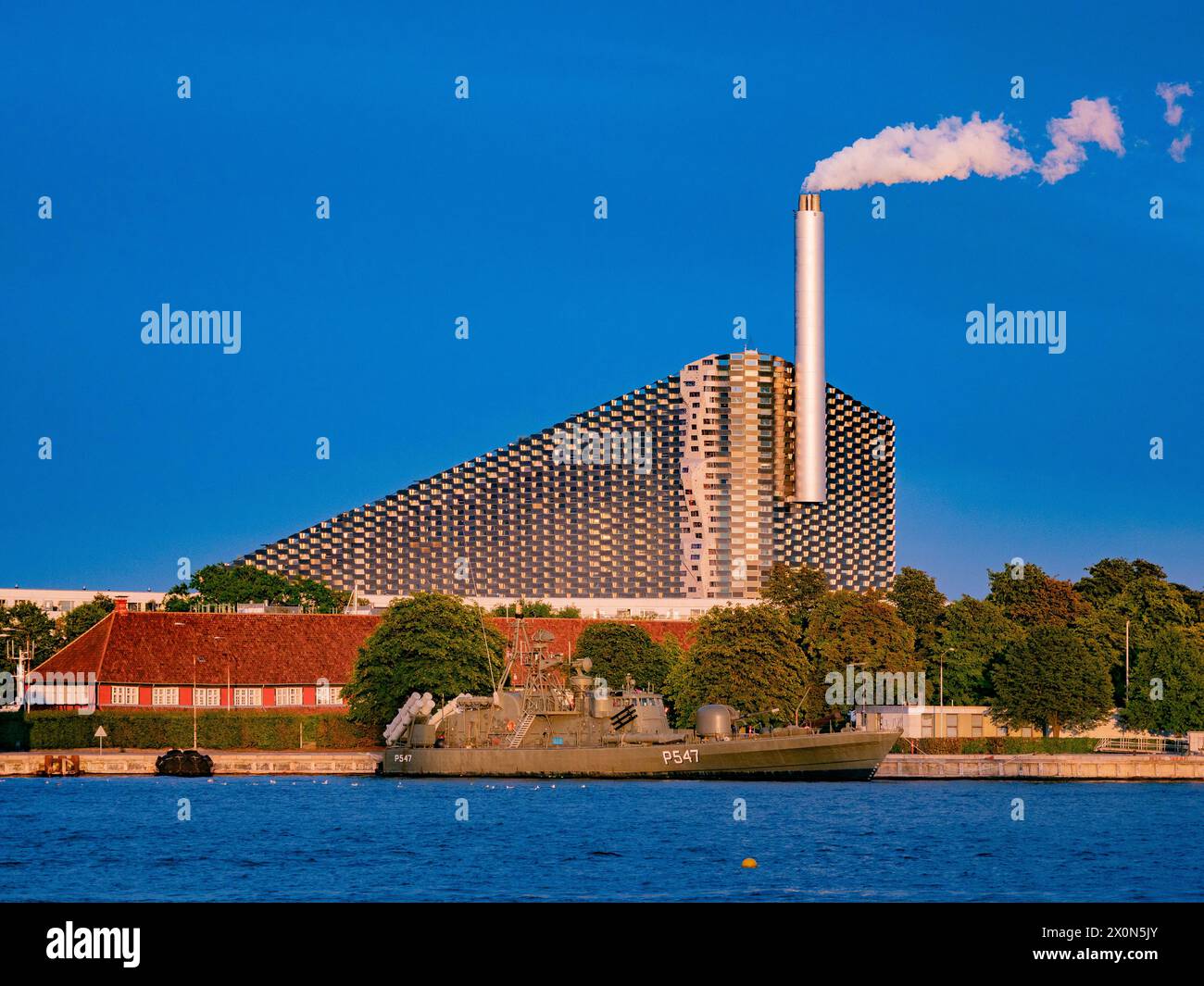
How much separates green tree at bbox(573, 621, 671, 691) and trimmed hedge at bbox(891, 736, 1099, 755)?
20.3m

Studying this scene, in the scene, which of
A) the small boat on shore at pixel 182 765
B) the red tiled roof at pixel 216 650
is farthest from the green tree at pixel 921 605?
the small boat on shore at pixel 182 765

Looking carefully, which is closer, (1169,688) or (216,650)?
(1169,688)

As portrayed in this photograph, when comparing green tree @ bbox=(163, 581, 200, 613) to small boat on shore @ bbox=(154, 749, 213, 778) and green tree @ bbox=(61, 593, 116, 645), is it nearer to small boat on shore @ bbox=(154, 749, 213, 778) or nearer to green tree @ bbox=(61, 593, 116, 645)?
green tree @ bbox=(61, 593, 116, 645)

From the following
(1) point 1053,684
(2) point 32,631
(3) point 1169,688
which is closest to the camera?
(1) point 1053,684

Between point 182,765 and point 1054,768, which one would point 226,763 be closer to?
point 182,765

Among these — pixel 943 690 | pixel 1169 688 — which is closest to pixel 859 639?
pixel 943 690

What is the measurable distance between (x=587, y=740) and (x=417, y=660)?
12.9 metres

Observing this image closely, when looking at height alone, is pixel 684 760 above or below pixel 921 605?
below

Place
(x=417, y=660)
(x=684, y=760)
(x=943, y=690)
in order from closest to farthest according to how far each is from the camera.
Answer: (x=684, y=760) → (x=417, y=660) → (x=943, y=690)

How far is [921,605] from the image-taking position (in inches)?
4488
